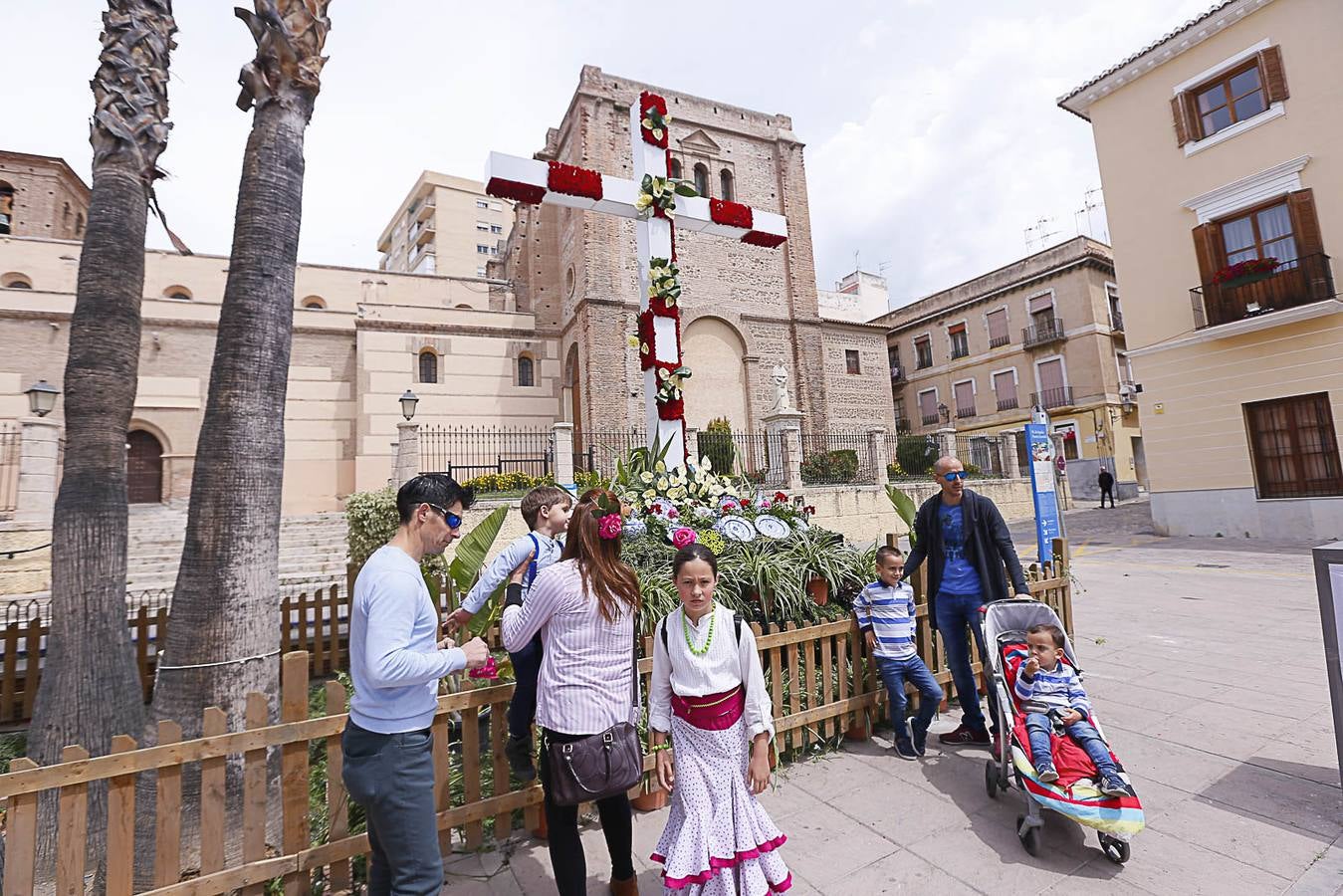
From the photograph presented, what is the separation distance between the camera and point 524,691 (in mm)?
3221

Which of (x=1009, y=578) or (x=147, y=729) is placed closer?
(x=147, y=729)

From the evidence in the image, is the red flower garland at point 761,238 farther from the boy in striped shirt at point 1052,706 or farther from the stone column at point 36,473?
the stone column at point 36,473

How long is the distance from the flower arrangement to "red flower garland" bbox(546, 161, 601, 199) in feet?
1.68

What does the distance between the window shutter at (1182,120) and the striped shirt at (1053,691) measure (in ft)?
59.6

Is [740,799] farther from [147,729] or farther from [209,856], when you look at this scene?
[147,729]

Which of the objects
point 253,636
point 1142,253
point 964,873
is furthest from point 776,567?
point 1142,253

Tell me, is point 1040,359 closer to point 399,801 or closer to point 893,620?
point 893,620

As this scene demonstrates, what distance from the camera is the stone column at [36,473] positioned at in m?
11.3

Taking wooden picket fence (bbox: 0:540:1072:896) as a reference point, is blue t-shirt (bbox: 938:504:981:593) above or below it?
above

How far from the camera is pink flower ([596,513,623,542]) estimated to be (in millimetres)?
2562

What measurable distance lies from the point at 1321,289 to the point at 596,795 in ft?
60.4

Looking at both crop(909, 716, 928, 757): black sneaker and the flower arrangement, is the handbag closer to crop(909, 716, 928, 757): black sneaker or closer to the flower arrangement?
crop(909, 716, 928, 757): black sneaker

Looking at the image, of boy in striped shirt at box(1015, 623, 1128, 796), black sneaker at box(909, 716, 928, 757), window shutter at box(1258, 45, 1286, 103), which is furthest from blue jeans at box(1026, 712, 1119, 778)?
window shutter at box(1258, 45, 1286, 103)

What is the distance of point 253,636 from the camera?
140 inches
